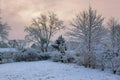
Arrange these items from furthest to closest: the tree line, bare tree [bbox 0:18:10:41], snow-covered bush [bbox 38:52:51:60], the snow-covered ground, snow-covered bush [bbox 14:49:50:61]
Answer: bare tree [bbox 0:18:10:41] < snow-covered bush [bbox 38:52:51:60] < snow-covered bush [bbox 14:49:50:61] < the tree line < the snow-covered ground

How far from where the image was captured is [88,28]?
33.8 meters

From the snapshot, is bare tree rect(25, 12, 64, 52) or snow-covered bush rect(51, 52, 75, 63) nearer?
snow-covered bush rect(51, 52, 75, 63)

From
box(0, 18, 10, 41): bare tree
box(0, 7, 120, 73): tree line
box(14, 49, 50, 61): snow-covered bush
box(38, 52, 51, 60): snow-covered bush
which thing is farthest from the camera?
box(0, 18, 10, 41): bare tree

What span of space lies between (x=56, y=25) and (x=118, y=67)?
35.6m

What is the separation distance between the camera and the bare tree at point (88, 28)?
3212cm

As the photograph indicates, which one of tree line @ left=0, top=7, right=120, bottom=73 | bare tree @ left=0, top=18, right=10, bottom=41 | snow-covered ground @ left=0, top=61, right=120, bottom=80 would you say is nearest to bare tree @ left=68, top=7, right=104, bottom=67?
tree line @ left=0, top=7, right=120, bottom=73

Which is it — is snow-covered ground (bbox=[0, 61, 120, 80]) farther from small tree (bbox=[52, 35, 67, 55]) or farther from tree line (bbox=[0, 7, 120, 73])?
small tree (bbox=[52, 35, 67, 55])

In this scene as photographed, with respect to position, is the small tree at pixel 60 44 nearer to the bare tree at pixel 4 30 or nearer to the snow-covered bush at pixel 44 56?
the snow-covered bush at pixel 44 56

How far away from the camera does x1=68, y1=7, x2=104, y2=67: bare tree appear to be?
105 ft

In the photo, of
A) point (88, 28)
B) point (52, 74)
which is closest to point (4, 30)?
point (88, 28)

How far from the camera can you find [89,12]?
3584cm

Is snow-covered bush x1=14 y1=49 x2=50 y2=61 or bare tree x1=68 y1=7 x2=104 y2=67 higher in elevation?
bare tree x1=68 y1=7 x2=104 y2=67

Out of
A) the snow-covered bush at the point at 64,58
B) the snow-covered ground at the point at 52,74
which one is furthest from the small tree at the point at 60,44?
the snow-covered ground at the point at 52,74

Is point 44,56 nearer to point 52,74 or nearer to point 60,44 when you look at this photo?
point 60,44
